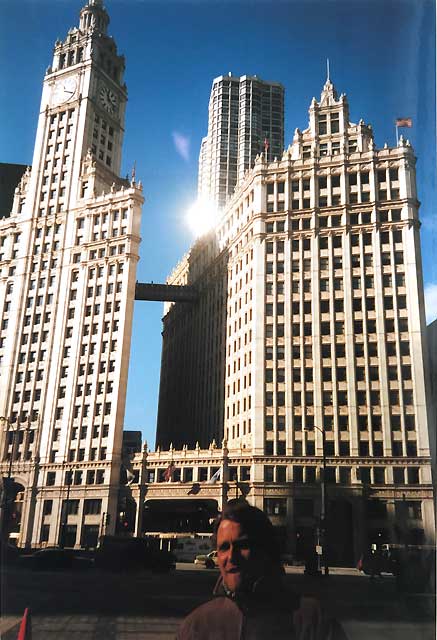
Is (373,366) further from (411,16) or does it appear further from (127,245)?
(411,16)

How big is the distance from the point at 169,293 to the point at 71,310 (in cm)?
1083

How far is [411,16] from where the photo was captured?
634 centimetres

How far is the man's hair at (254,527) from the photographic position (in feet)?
12.9

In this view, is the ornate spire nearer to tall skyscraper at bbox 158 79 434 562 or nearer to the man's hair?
the man's hair

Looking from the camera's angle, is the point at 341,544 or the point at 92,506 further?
the point at 92,506

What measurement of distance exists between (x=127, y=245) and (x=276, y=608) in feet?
164

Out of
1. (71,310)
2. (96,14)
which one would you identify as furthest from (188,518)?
(71,310)

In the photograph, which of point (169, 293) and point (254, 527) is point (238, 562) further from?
point (169, 293)

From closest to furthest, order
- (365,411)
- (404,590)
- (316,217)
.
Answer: (404,590) < (365,411) < (316,217)

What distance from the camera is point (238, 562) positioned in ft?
12.7

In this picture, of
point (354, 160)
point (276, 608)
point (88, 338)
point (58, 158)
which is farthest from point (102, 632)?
point (58, 158)

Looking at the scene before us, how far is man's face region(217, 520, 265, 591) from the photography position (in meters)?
3.86

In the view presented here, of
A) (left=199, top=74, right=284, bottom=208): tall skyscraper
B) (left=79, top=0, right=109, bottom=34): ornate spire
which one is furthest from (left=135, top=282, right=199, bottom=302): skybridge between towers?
(left=79, top=0, right=109, bottom=34): ornate spire

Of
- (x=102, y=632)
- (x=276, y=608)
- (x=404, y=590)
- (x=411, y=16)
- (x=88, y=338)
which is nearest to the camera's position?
(x=276, y=608)
